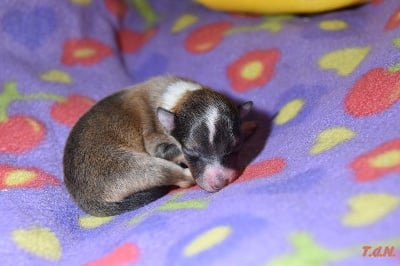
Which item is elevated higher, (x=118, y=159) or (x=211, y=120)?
(x=211, y=120)

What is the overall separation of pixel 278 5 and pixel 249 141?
0.93 meters

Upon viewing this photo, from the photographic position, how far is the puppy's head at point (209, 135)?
259 cm

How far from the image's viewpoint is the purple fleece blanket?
1.87 m

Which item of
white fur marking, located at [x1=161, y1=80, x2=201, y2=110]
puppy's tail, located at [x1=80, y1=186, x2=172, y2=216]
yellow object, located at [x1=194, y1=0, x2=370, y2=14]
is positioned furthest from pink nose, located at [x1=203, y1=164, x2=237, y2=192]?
yellow object, located at [x1=194, y1=0, x2=370, y2=14]

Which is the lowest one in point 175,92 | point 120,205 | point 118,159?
point 120,205

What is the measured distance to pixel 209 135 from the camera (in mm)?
2617

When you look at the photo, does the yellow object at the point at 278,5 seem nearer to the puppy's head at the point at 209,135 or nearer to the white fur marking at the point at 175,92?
the white fur marking at the point at 175,92

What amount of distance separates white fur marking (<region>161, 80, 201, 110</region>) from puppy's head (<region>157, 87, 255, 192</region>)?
206 millimetres

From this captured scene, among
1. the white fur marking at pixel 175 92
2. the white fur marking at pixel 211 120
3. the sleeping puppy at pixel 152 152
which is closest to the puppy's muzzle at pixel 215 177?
the sleeping puppy at pixel 152 152

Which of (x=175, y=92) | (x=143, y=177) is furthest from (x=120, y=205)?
(x=175, y=92)

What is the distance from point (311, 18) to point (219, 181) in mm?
1481

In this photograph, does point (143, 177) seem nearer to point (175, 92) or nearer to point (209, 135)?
point (209, 135)

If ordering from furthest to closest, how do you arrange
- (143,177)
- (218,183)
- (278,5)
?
(278,5) < (143,177) < (218,183)

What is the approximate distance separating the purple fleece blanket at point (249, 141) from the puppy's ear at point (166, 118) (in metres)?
0.33
